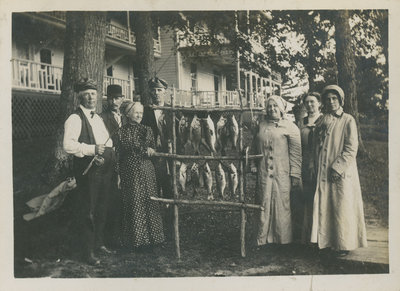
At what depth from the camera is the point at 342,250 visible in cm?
410

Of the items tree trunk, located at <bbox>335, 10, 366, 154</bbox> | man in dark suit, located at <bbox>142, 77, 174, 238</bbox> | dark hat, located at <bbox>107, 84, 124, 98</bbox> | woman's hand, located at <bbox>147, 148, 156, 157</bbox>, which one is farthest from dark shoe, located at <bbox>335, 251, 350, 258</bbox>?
dark hat, located at <bbox>107, 84, 124, 98</bbox>

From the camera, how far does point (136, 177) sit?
4039 mm

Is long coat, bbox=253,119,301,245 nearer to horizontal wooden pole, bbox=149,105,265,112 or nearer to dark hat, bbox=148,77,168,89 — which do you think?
horizontal wooden pole, bbox=149,105,265,112

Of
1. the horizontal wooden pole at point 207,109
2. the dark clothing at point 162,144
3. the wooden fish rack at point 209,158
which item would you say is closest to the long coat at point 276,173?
the wooden fish rack at point 209,158

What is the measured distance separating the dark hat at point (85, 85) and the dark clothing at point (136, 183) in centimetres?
62

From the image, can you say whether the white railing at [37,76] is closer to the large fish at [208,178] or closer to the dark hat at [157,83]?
the dark hat at [157,83]

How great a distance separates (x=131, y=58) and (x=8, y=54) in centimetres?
147

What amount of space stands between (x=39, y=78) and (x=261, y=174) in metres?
2.97

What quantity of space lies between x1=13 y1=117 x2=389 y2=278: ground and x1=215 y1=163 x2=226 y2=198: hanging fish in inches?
10.1

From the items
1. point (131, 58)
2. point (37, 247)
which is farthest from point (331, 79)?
point (37, 247)

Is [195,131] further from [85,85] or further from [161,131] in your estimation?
[85,85]

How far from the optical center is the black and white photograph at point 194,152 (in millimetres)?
4043

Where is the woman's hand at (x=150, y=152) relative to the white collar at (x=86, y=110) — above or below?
below

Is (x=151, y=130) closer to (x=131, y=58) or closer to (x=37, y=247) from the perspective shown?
(x=131, y=58)
